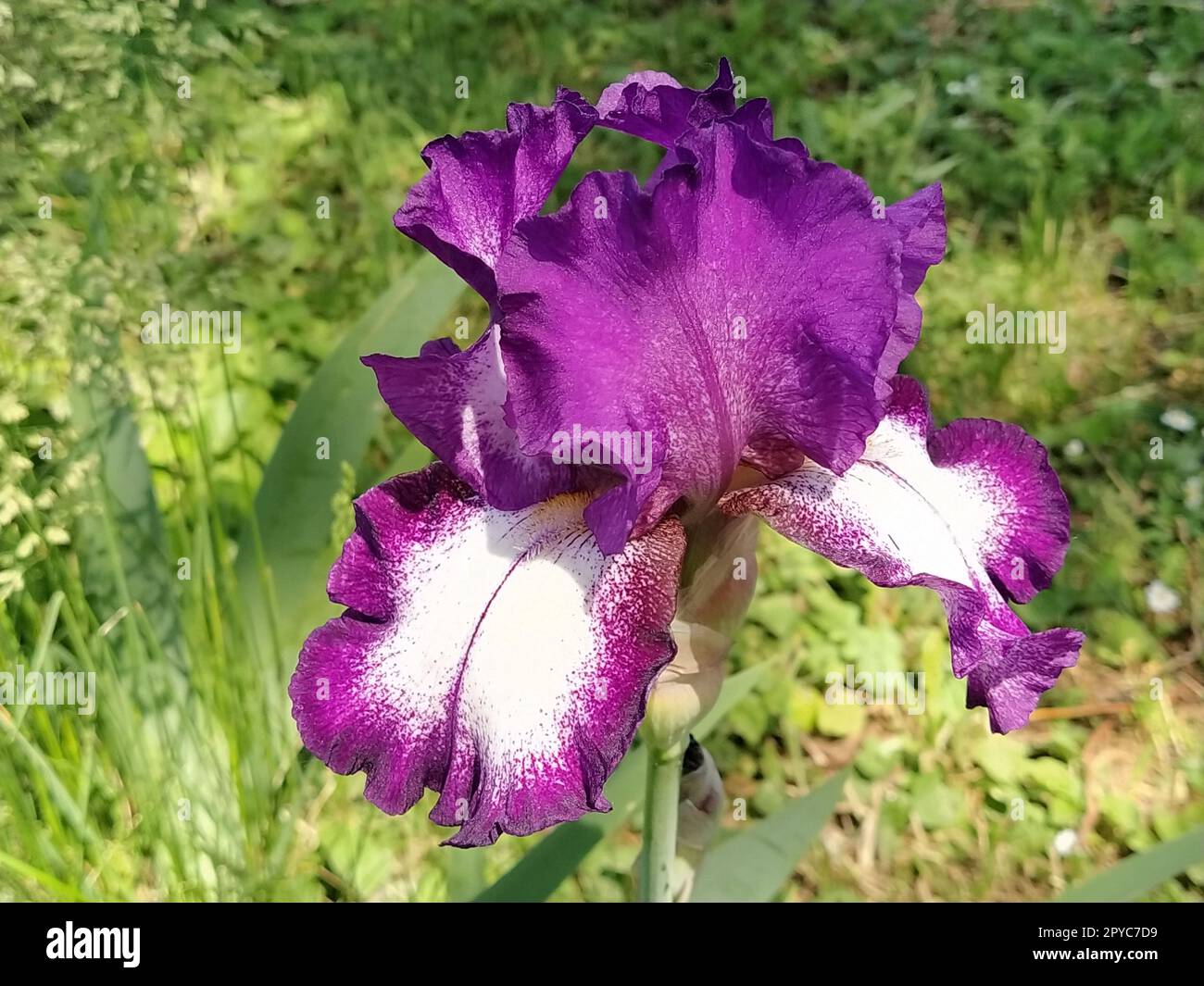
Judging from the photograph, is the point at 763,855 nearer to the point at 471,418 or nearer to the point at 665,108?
the point at 471,418

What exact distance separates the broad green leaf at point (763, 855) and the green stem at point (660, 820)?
29cm

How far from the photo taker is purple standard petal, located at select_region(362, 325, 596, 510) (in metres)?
0.89

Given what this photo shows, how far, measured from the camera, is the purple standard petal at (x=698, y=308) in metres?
0.77

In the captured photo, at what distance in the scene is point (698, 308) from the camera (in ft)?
2.63

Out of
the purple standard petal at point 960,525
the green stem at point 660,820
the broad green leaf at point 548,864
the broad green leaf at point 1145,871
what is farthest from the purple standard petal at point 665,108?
the broad green leaf at point 1145,871

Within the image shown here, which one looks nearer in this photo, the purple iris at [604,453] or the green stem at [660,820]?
the purple iris at [604,453]

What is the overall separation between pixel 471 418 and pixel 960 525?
445 mm

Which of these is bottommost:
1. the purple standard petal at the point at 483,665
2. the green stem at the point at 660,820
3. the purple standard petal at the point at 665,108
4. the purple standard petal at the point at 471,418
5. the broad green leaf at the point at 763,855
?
the broad green leaf at the point at 763,855

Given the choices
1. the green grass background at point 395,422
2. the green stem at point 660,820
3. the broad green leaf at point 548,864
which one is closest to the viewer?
the green stem at point 660,820

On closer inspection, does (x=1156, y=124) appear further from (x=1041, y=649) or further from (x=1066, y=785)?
(x=1041, y=649)

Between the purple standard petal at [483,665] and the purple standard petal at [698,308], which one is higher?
the purple standard petal at [698,308]

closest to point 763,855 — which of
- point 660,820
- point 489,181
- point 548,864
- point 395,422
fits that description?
point 548,864

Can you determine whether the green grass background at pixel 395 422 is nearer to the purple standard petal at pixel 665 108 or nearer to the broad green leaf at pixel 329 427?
the broad green leaf at pixel 329 427
